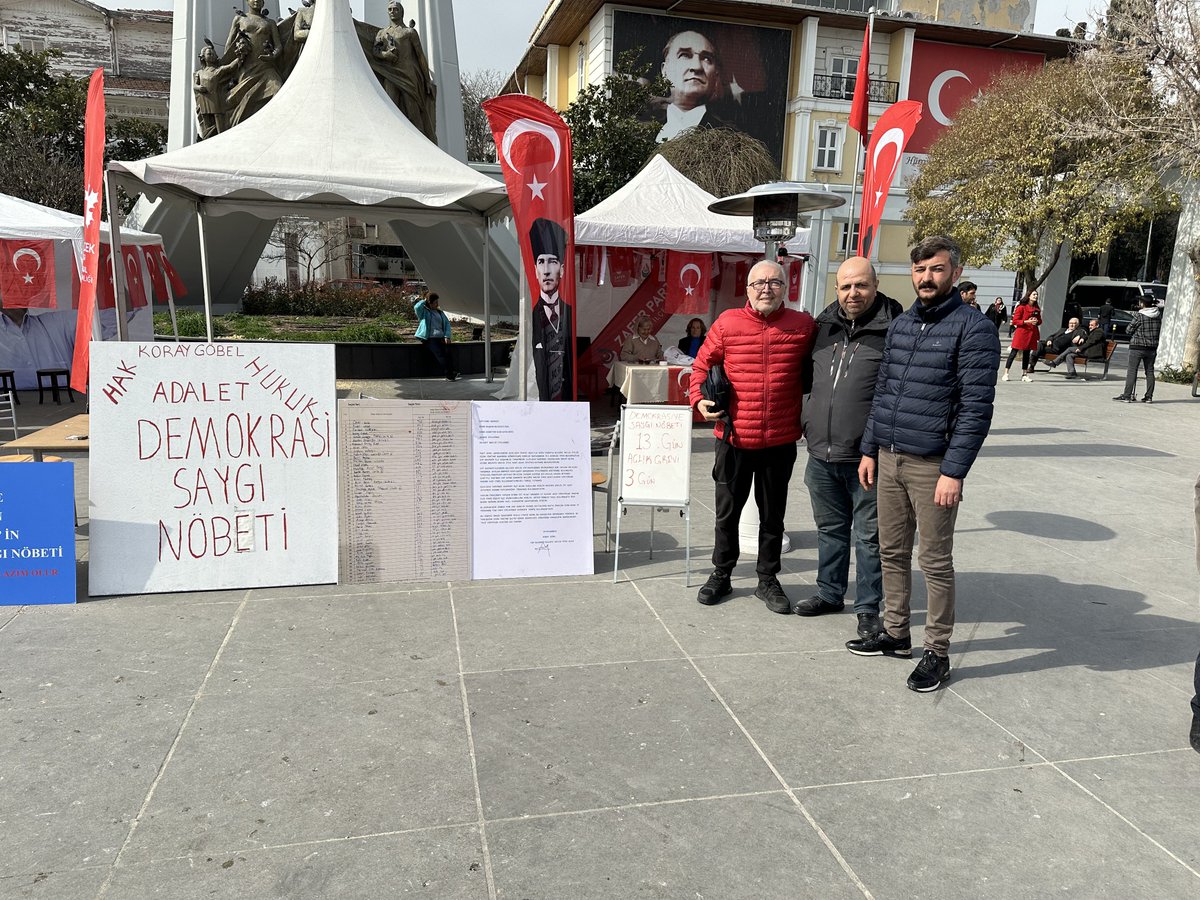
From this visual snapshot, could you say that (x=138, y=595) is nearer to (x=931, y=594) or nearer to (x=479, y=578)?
(x=479, y=578)

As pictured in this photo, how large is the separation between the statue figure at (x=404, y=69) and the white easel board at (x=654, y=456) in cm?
1695

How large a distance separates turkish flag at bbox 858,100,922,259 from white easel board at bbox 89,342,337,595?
424 cm

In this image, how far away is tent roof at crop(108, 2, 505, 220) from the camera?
7949 millimetres

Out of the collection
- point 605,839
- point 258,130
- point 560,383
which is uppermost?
point 258,130

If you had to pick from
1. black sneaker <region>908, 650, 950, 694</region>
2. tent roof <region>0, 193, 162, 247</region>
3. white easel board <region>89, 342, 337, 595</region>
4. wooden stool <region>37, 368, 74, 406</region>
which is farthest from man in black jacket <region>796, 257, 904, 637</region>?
wooden stool <region>37, 368, 74, 406</region>

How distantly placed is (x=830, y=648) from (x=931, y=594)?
66 cm

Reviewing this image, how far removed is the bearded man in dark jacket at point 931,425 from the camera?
11.1 ft

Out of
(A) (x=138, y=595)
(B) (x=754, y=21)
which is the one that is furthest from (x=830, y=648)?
(B) (x=754, y=21)

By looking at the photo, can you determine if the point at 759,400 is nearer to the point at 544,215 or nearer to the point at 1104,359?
the point at 544,215

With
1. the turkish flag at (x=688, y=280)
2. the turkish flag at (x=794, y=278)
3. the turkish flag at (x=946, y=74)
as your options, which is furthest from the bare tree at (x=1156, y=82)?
the turkish flag at (x=946, y=74)

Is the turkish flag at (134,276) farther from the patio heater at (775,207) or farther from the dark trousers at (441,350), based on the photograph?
the patio heater at (775,207)

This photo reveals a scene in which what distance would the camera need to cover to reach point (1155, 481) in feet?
26.9

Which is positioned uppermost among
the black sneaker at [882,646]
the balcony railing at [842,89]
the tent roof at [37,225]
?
the balcony railing at [842,89]

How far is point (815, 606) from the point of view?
4527 millimetres
